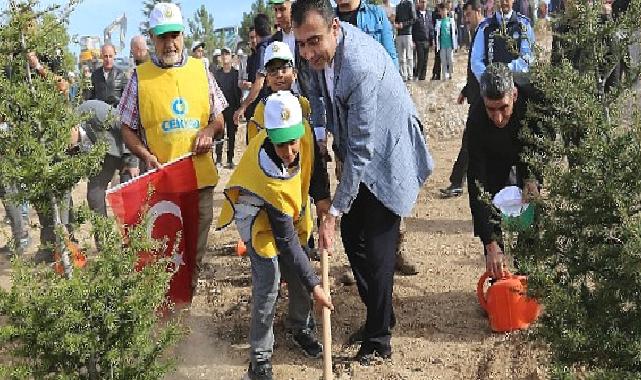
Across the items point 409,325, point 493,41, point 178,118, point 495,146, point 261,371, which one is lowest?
point 409,325

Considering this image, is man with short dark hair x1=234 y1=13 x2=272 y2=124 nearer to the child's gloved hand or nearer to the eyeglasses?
the eyeglasses

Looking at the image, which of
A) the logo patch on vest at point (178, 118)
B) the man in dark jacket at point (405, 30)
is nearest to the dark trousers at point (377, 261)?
the logo patch on vest at point (178, 118)

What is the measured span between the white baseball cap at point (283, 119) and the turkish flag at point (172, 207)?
117 cm

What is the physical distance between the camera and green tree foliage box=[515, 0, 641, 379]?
2.90 meters

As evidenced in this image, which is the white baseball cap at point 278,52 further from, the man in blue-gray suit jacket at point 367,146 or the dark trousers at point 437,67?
the dark trousers at point 437,67

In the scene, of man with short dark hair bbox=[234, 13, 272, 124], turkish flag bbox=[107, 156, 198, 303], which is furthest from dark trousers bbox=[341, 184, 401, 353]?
man with short dark hair bbox=[234, 13, 272, 124]

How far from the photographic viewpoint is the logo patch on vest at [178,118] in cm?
511

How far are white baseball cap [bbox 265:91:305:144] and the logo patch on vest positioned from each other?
128 cm

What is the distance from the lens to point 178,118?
5.13 metres

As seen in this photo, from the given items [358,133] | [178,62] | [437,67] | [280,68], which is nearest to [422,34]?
[437,67]

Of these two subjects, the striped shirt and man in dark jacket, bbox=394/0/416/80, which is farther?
man in dark jacket, bbox=394/0/416/80

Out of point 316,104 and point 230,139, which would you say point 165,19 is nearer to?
point 316,104

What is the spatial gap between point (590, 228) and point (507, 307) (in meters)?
1.90

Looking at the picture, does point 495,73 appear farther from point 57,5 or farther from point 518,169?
point 57,5
